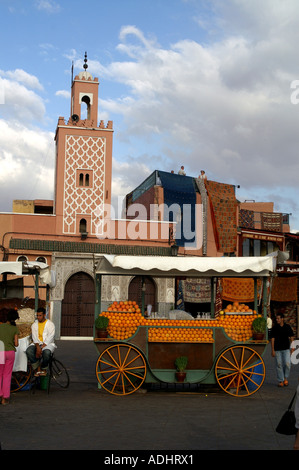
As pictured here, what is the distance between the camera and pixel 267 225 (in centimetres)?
3350

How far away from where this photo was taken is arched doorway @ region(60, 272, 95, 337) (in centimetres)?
2578

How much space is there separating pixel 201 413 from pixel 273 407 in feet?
4.53

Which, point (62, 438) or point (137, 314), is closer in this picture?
point (62, 438)

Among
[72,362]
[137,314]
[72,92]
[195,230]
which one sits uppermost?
[72,92]

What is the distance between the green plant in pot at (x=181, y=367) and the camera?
9.94 m

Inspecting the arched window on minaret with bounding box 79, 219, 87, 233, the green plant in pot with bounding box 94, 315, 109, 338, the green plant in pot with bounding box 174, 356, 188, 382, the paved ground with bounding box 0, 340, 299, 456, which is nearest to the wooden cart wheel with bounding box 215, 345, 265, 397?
the paved ground with bounding box 0, 340, 299, 456

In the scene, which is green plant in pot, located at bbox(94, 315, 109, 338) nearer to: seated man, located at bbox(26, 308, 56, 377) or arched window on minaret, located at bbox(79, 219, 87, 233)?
seated man, located at bbox(26, 308, 56, 377)

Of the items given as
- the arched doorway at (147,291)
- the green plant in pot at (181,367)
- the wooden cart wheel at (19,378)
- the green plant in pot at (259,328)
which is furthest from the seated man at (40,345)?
the arched doorway at (147,291)

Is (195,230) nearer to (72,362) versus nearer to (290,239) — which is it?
(290,239)

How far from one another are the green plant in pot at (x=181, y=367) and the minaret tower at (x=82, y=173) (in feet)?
57.0

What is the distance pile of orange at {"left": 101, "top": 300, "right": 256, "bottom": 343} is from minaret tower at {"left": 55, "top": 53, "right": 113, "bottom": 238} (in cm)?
1683

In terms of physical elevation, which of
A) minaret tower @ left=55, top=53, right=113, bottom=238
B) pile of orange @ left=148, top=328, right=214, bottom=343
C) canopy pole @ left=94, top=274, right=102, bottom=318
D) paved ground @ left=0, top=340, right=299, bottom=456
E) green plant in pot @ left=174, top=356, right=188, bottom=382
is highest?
minaret tower @ left=55, top=53, right=113, bottom=238

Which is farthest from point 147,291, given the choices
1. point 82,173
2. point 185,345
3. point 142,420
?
point 142,420
